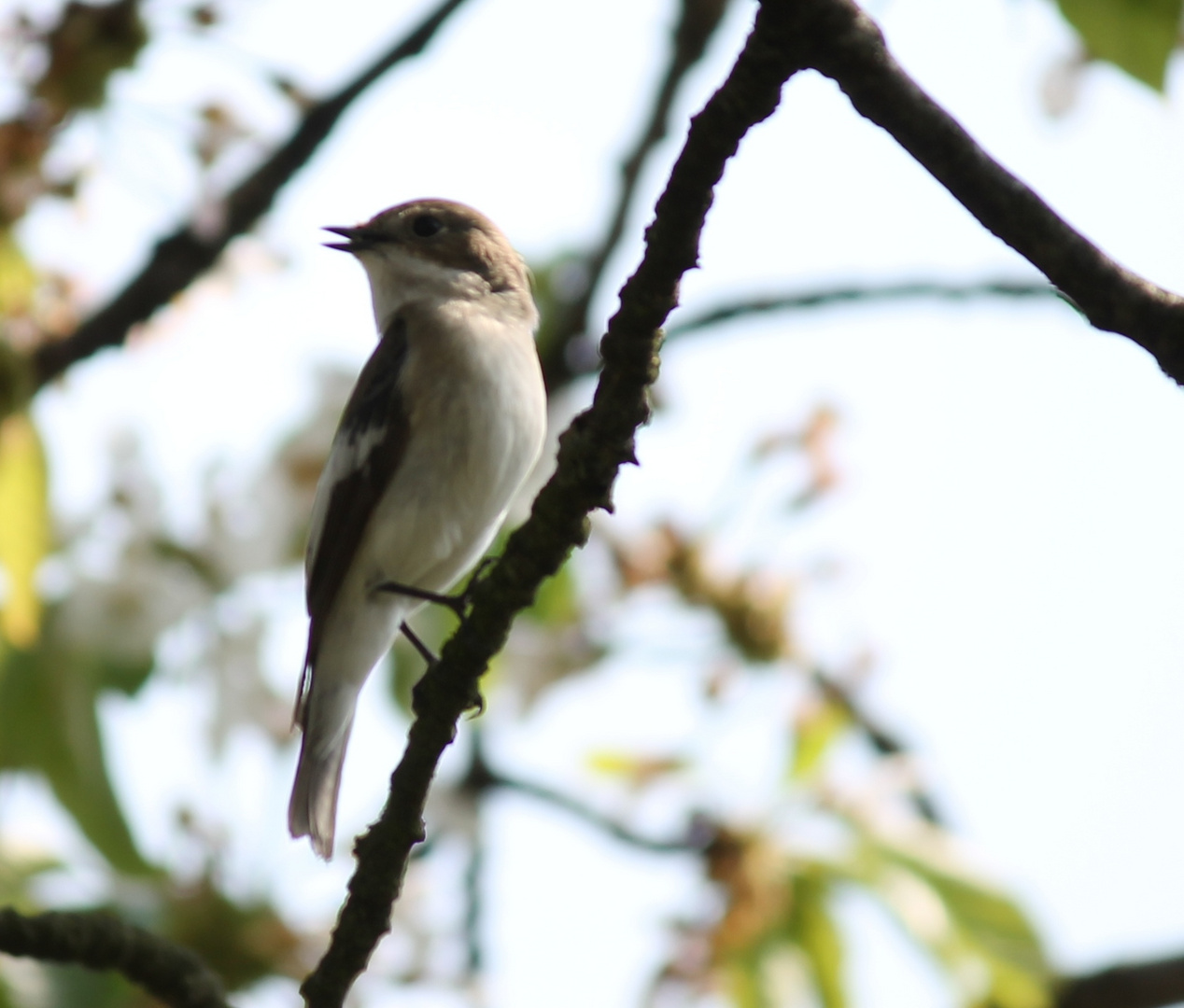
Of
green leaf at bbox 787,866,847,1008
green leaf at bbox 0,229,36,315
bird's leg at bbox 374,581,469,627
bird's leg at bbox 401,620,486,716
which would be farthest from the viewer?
green leaf at bbox 787,866,847,1008

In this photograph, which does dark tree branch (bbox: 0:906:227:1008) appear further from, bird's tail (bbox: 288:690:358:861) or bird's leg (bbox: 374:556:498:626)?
bird's tail (bbox: 288:690:358:861)

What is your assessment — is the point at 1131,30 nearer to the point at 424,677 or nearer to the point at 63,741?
the point at 424,677

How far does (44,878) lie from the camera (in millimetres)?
4246

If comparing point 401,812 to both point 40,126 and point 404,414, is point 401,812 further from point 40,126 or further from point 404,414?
point 40,126

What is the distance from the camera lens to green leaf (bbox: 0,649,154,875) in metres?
4.24

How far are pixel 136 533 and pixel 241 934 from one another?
1430mm

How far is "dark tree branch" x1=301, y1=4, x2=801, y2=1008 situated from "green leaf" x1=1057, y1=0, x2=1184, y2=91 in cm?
82

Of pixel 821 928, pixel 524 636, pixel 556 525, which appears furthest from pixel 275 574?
pixel 556 525

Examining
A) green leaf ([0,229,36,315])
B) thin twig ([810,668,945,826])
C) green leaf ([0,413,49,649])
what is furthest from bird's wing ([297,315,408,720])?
thin twig ([810,668,945,826])

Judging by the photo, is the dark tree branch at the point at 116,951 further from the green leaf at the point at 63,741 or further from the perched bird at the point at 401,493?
the green leaf at the point at 63,741

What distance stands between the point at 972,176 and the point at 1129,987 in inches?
184

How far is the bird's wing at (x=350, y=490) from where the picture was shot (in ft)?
14.1

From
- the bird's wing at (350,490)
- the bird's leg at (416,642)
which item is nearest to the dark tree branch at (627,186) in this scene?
the bird's wing at (350,490)

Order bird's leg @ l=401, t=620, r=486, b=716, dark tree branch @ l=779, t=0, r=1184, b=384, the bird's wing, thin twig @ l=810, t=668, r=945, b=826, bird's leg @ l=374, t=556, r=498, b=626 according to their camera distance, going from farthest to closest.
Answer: thin twig @ l=810, t=668, r=945, b=826 → the bird's wing → bird's leg @ l=374, t=556, r=498, b=626 → bird's leg @ l=401, t=620, r=486, b=716 → dark tree branch @ l=779, t=0, r=1184, b=384
